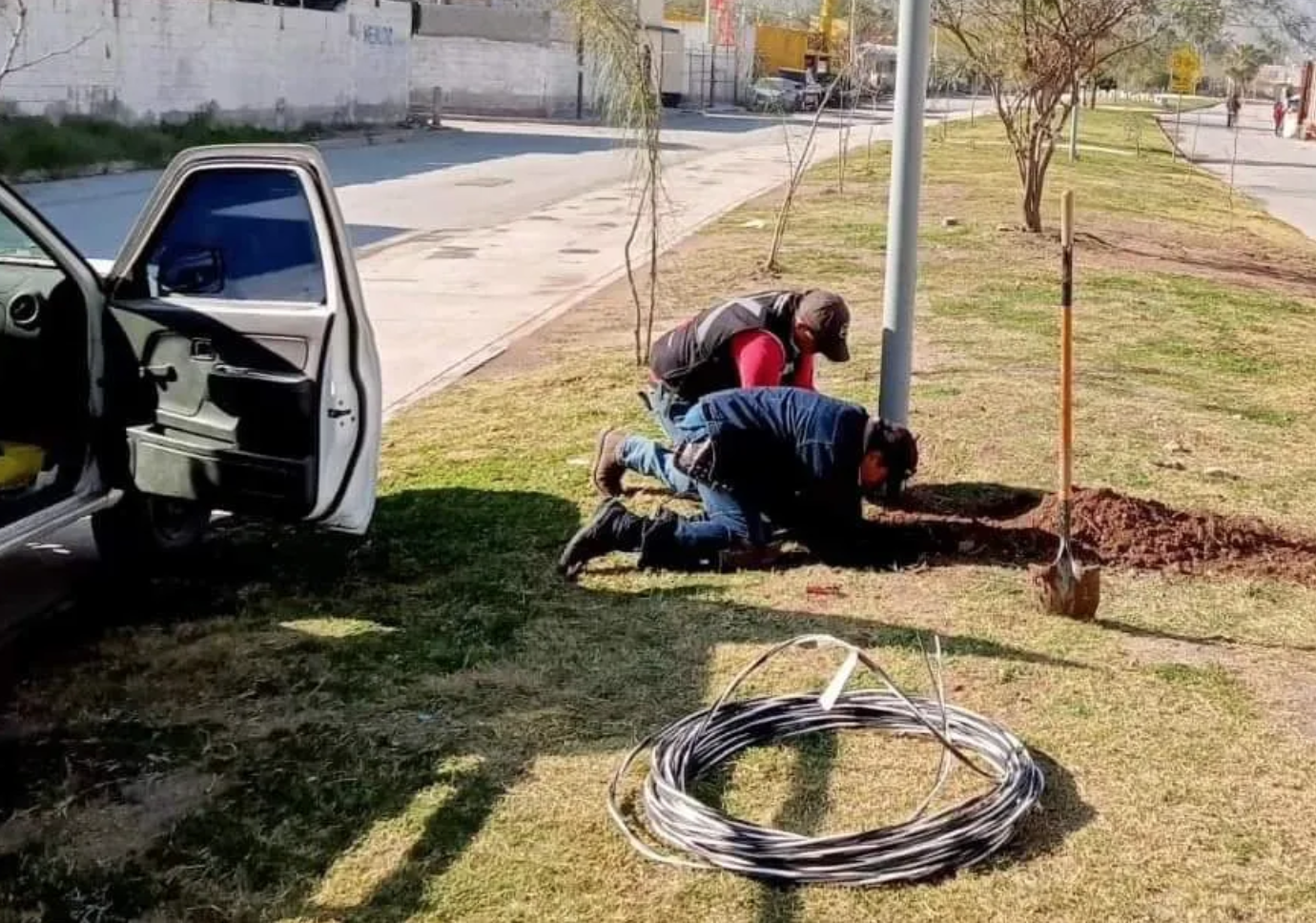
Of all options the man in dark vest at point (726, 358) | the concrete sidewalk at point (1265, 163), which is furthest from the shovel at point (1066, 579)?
the concrete sidewalk at point (1265, 163)

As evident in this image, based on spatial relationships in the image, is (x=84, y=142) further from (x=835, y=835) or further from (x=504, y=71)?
(x=504, y=71)

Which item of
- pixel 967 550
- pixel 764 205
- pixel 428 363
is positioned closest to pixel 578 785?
pixel 967 550

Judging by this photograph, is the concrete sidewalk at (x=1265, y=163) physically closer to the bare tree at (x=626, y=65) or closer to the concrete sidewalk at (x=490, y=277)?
the concrete sidewalk at (x=490, y=277)

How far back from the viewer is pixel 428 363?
33.2 ft

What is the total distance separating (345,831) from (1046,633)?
96.9 inches

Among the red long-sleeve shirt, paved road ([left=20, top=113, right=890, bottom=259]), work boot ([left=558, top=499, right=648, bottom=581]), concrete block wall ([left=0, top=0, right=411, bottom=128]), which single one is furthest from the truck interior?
concrete block wall ([left=0, top=0, right=411, bottom=128])

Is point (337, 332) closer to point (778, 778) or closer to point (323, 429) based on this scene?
point (323, 429)

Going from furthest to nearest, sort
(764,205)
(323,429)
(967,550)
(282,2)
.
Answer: (282,2) < (764,205) < (967,550) < (323,429)

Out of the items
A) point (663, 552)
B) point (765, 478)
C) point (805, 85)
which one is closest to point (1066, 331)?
point (765, 478)

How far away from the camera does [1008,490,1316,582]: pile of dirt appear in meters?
5.90

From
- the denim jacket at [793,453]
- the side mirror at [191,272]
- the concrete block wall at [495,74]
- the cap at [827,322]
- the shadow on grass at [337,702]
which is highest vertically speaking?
the concrete block wall at [495,74]

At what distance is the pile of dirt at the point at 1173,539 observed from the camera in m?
5.90

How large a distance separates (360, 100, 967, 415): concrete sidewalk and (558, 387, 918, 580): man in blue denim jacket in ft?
11.1

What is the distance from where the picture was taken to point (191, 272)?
205 inches
